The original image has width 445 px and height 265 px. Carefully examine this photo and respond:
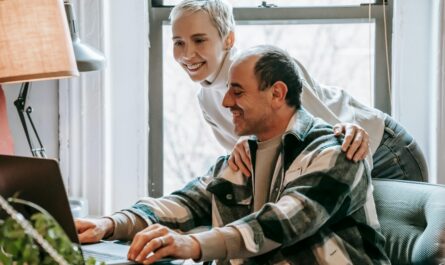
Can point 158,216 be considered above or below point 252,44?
below

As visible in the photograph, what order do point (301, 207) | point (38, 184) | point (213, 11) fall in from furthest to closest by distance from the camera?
point (213, 11)
point (301, 207)
point (38, 184)

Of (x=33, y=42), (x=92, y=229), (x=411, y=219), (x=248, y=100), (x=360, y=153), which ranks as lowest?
(x=411, y=219)

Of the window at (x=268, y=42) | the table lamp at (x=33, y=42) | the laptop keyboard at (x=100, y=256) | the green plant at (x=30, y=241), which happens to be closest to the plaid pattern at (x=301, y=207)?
the laptop keyboard at (x=100, y=256)

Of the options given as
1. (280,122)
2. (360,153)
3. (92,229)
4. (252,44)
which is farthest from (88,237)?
(252,44)

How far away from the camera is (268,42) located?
2967 mm

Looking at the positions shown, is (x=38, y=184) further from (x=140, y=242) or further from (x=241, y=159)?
(x=241, y=159)

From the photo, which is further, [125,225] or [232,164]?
[232,164]

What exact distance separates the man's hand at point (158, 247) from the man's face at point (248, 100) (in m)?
0.44

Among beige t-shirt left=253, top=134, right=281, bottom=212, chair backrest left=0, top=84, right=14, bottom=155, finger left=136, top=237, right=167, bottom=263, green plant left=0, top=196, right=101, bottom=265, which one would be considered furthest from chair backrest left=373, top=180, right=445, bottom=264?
green plant left=0, top=196, right=101, bottom=265

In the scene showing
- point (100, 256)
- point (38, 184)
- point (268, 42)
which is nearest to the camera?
point (38, 184)

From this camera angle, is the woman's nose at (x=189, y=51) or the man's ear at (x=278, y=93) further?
the woman's nose at (x=189, y=51)

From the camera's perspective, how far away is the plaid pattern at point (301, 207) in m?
1.70

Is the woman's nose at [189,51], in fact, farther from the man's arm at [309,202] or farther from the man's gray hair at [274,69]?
the man's arm at [309,202]

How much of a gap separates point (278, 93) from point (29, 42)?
591 mm
